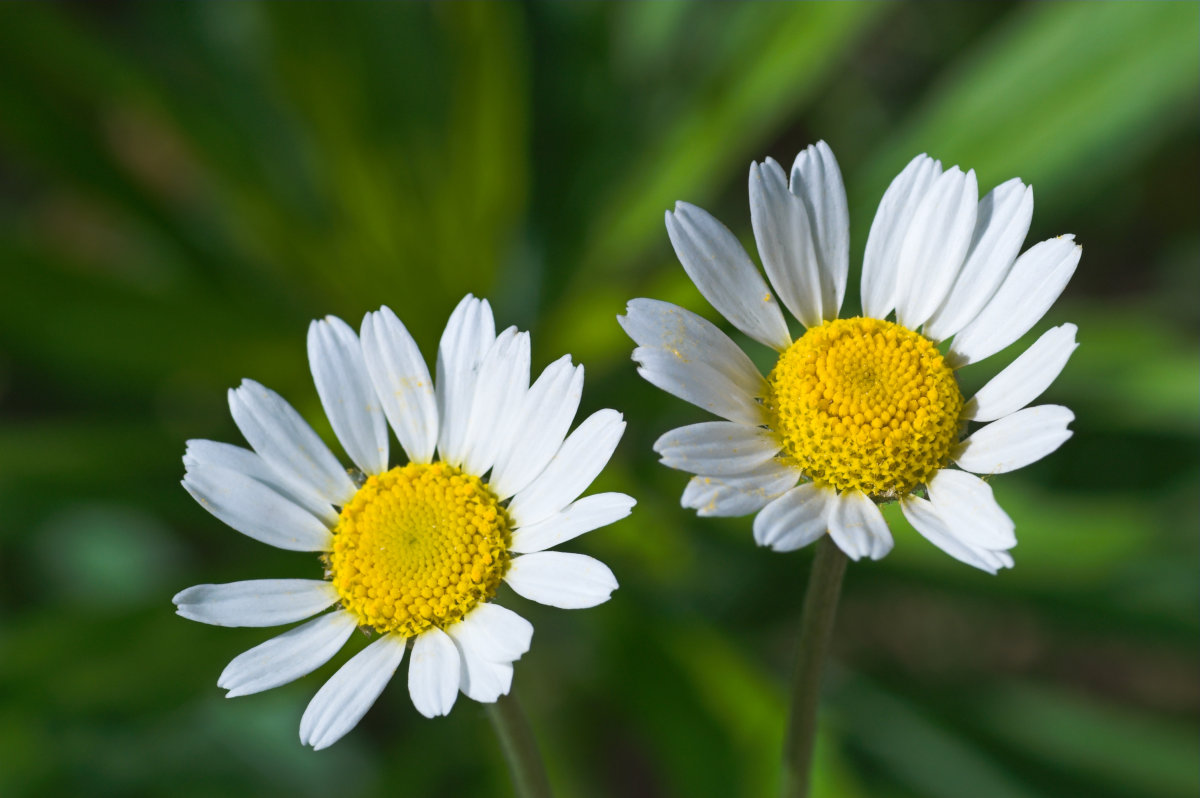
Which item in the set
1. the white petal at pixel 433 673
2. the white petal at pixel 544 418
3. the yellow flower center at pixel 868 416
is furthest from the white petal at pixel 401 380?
the yellow flower center at pixel 868 416

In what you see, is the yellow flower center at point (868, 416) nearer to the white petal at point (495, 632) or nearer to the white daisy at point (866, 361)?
the white daisy at point (866, 361)

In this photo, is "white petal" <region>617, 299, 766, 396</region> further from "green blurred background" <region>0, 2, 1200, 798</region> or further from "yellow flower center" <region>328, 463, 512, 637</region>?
"green blurred background" <region>0, 2, 1200, 798</region>

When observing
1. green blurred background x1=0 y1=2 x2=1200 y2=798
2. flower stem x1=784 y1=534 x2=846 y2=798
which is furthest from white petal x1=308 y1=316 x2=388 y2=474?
green blurred background x1=0 y1=2 x2=1200 y2=798

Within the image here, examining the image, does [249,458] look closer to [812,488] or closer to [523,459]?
[523,459]

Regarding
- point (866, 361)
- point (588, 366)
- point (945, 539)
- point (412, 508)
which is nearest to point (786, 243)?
point (866, 361)

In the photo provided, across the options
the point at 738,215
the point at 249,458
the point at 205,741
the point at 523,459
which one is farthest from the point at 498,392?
the point at 738,215

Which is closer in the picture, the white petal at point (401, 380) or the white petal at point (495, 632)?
the white petal at point (495, 632)
